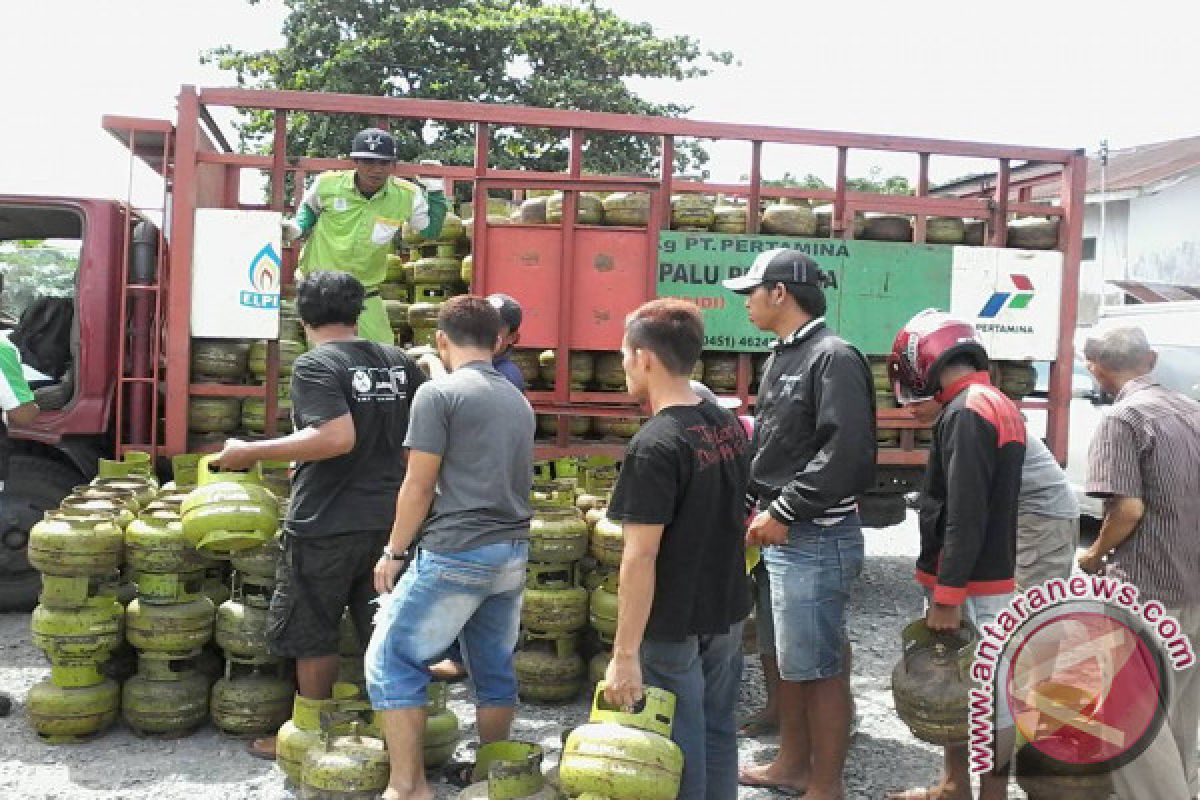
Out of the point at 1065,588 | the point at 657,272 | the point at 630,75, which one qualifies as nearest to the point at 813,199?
the point at 657,272

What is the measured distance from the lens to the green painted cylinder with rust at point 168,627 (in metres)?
4.65

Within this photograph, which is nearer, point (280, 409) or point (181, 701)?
point (181, 701)

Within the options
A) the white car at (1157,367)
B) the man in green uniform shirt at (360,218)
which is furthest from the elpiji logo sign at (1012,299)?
the man in green uniform shirt at (360,218)

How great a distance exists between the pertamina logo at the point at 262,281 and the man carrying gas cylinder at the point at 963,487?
11.8 feet

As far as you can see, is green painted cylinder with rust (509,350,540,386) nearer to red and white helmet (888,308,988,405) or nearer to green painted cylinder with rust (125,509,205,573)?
green painted cylinder with rust (125,509,205,573)

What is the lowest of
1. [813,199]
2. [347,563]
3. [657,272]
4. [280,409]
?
[347,563]

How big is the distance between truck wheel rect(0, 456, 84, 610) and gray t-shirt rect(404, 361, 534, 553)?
3.90 metres

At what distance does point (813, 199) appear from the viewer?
24.3 ft

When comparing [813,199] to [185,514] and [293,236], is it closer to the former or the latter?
[293,236]

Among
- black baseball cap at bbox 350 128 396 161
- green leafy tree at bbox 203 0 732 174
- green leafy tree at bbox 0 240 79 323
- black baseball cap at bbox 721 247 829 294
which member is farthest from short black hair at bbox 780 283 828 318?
green leafy tree at bbox 203 0 732 174

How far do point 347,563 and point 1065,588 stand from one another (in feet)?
9.07

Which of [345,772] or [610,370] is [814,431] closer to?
[345,772]

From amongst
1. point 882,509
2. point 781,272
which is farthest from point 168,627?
point 882,509

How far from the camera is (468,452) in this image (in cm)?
373
